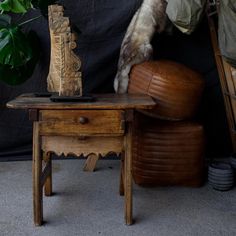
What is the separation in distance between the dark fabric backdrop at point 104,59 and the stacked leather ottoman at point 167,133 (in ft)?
1.46

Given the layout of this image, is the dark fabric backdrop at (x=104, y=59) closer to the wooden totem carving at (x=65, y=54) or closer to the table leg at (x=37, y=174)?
the wooden totem carving at (x=65, y=54)

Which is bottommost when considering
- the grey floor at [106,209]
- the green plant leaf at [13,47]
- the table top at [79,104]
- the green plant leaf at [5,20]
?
the grey floor at [106,209]

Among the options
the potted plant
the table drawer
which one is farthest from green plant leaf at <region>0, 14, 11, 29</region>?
the table drawer

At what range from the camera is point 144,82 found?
2.16m

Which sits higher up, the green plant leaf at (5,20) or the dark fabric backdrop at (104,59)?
the green plant leaf at (5,20)

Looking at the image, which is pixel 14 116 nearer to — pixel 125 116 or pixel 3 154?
pixel 3 154

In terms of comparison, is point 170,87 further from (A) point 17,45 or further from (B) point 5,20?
(B) point 5,20

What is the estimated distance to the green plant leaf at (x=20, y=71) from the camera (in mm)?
2352

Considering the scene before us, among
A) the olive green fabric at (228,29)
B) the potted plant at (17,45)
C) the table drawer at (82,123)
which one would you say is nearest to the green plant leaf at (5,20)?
the potted plant at (17,45)

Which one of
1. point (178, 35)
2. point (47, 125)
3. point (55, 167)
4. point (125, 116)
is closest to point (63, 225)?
point (47, 125)

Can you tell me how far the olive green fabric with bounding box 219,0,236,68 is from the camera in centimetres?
186

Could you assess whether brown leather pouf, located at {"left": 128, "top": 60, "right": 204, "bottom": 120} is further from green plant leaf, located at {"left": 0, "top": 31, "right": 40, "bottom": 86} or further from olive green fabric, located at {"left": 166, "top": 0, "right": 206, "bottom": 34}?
green plant leaf, located at {"left": 0, "top": 31, "right": 40, "bottom": 86}

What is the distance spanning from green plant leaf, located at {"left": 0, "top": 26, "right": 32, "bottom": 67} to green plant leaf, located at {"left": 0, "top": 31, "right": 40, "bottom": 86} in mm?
138

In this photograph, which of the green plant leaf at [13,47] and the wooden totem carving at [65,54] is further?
the green plant leaf at [13,47]
